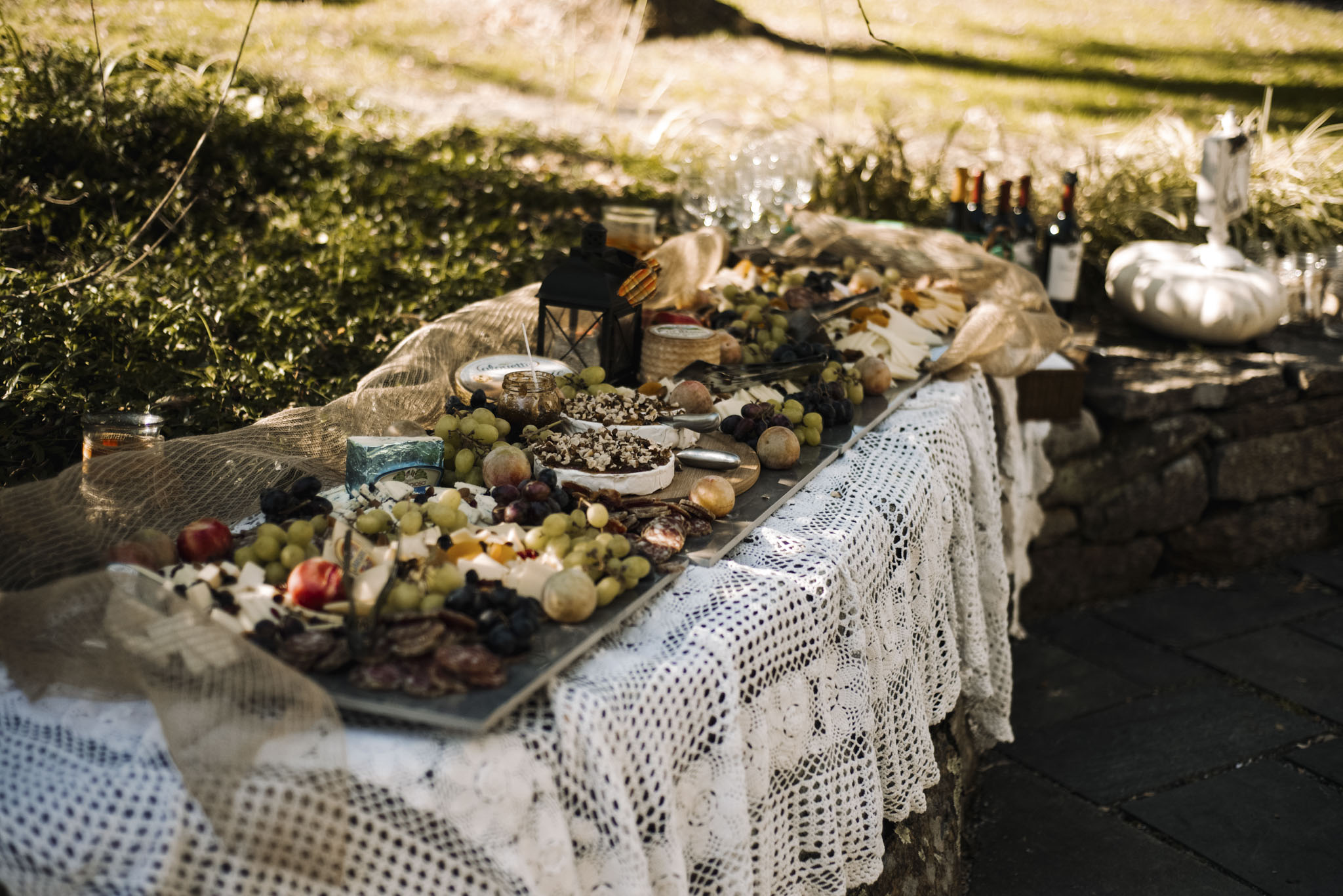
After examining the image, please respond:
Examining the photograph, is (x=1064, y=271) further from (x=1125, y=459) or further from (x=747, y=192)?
(x=747, y=192)

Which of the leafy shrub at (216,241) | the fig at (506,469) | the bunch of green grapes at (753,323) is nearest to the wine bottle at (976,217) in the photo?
the bunch of green grapes at (753,323)

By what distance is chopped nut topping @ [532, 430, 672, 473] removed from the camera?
182cm

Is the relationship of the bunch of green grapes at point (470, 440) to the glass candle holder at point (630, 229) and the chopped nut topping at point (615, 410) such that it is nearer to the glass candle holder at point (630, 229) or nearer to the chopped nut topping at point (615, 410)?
the chopped nut topping at point (615, 410)

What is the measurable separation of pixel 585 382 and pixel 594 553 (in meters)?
0.81

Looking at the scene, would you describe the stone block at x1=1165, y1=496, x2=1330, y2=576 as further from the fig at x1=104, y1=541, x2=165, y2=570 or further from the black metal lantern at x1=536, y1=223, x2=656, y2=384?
→ the fig at x1=104, y1=541, x2=165, y2=570

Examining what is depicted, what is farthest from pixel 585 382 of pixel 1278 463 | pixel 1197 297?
pixel 1278 463

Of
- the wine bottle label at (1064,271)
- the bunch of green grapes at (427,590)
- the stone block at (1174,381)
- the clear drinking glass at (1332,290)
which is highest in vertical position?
the bunch of green grapes at (427,590)

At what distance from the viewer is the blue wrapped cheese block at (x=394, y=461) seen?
5.84 feet

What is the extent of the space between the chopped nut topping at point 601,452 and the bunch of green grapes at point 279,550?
455 mm

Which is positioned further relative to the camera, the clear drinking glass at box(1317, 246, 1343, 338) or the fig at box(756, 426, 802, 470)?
the clear drinking glass at box(1317, 246, 1343, 338)

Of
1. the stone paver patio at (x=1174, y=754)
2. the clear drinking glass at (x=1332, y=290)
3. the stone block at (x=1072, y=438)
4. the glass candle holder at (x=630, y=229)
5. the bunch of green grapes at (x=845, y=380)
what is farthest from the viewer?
the clear drinking glass at (x=1332, y=290)

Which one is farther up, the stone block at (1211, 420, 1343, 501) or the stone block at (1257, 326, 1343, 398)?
the stone block at (1257, 326, 1343, 398)

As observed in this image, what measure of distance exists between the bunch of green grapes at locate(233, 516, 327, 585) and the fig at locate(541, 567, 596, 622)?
34 centimetres

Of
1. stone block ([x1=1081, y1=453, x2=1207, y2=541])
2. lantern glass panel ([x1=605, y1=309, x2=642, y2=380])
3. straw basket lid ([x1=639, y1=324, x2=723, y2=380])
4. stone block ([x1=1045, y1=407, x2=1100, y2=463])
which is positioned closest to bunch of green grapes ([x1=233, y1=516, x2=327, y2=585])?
lantern glass panel ([x1=605, y1=309, x2=642, y2=380])
